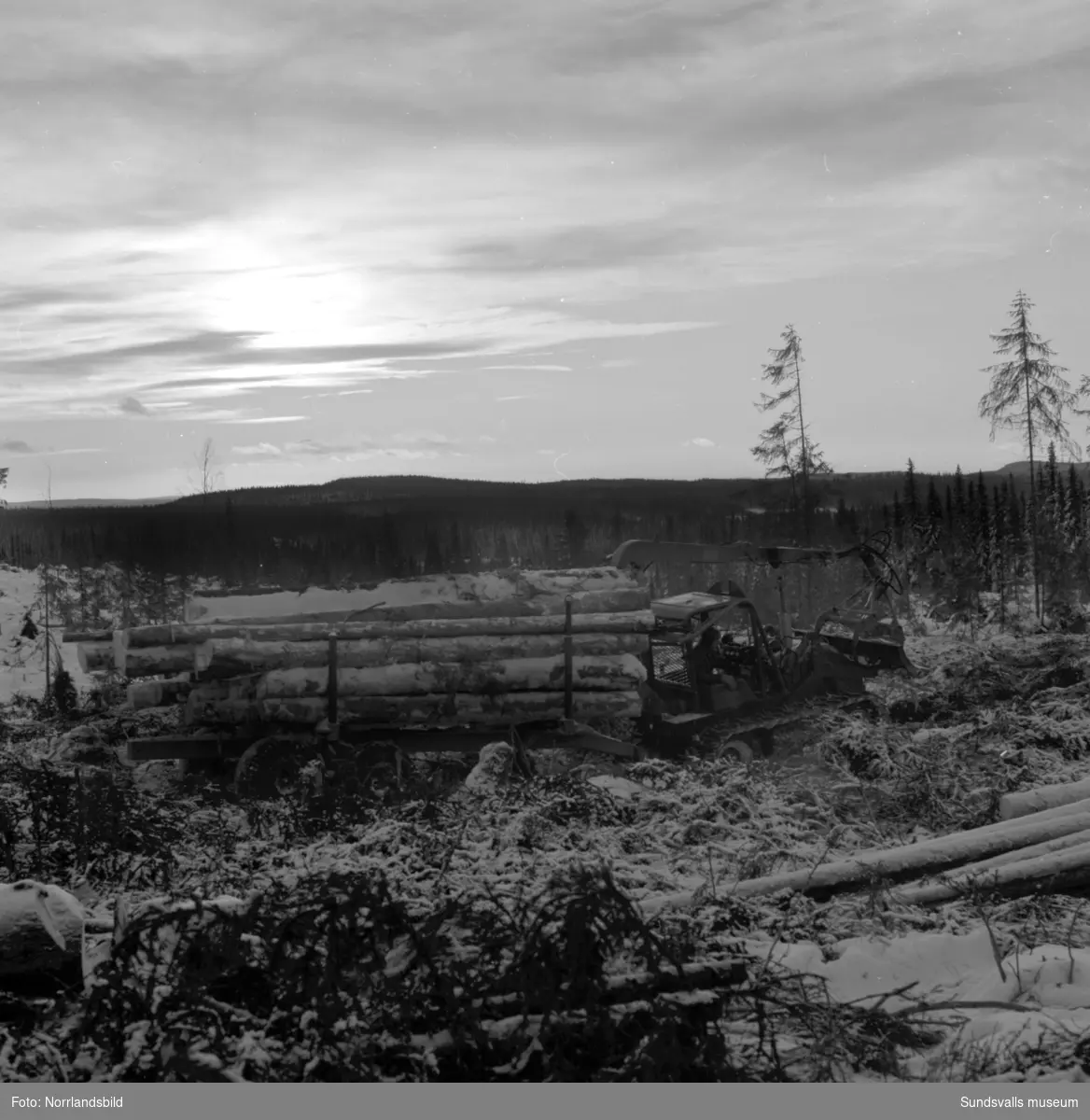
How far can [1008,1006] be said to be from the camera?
4703 mm

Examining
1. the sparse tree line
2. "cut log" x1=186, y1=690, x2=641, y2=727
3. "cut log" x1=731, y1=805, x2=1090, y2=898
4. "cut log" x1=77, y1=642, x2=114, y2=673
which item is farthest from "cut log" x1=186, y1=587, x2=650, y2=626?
the sparse tree line

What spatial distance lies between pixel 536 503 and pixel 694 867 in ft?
238

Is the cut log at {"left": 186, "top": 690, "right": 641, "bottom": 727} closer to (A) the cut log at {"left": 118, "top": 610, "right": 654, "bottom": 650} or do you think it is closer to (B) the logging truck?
(B) the logging truck

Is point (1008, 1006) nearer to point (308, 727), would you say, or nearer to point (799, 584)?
point (308, 727)

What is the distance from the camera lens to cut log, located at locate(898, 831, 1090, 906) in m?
6.02

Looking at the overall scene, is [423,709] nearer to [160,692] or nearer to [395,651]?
[395,651]

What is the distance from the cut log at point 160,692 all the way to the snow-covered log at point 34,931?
631 cm

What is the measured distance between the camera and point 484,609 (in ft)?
35.1

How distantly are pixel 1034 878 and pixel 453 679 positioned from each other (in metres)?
5.66

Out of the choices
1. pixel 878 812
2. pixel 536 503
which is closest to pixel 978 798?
pixel 878 812

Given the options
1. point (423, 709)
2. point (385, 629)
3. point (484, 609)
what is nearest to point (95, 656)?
point (385, 629)

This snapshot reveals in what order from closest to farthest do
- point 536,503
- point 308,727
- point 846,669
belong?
point 308,727 → point 846,669 → point 536,503

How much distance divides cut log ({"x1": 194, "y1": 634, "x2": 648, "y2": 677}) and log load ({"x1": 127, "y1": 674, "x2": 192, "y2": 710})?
939 millimetres

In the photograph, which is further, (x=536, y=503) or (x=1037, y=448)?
(x=536, y=503)
